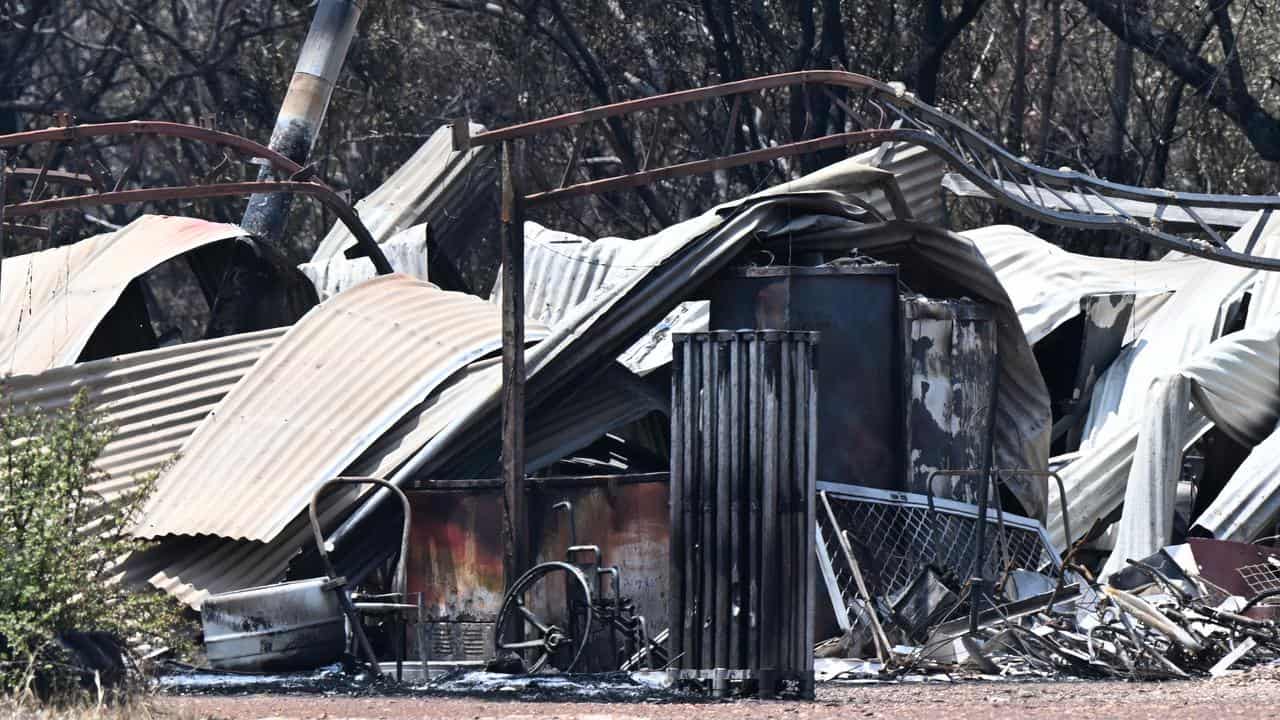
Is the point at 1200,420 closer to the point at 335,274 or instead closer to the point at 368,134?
the point at 335,274

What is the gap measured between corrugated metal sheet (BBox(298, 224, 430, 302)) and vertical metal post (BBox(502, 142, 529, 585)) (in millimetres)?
4338

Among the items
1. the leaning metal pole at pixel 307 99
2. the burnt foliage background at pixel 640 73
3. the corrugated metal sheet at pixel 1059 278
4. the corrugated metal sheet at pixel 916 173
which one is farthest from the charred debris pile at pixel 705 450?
the burnt foliage background at pixel 640 73

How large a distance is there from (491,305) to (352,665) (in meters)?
4.13

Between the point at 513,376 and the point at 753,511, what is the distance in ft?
8.45

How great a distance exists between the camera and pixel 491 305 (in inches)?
509

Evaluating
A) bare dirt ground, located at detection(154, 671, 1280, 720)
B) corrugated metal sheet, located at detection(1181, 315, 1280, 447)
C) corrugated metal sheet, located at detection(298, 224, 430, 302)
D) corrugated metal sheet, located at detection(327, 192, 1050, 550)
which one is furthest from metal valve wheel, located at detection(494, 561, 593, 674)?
corrugated metal sheet, located at detection(298, 224, 430, 302)

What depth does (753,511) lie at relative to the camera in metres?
7.95

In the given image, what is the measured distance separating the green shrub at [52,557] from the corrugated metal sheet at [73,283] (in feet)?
14.3

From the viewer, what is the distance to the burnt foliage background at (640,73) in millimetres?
23031

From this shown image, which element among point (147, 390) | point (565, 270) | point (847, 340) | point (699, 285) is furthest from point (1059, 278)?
point (147, 390)

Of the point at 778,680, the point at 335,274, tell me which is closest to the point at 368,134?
the point at 335,274

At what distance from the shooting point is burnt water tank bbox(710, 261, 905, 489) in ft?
35.9

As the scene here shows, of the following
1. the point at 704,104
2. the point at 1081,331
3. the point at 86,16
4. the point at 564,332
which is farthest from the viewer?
the point at 86,16

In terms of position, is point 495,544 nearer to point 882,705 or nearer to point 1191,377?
point 882,705
